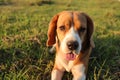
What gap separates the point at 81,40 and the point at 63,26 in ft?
1.04

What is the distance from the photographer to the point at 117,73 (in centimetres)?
514

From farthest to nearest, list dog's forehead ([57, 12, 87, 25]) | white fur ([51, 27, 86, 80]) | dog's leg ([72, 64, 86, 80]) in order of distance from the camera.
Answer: dog's leg ([72, 64, 86, 80]), dog's forehead ([57, 12, 87, 25]), white fur ([51, 27, 86, 80])

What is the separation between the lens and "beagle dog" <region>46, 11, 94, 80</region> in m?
4.58

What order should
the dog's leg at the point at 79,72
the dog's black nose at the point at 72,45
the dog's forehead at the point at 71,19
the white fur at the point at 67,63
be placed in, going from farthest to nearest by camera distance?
the dog's leg at the point at 79,72, the dog's forehead at the point at 71,19, the white fur at the point at 67,63, the dog's black nose at the point at 72,45

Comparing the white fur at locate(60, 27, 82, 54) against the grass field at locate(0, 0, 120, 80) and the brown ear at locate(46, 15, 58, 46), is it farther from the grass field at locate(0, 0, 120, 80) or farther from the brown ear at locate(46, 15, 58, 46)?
the grass field at locate(0, 0, 120, 80)

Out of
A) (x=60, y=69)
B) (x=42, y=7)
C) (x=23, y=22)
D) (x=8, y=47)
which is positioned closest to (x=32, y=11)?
(x=42, y=7)

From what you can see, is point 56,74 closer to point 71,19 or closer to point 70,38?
point 70,38

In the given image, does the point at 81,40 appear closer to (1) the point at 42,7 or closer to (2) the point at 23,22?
(2) the point at 23,22

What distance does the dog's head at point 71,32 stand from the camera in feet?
14.7

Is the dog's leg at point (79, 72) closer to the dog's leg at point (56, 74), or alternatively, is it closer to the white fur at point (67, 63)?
the white fur at point (67, 63)

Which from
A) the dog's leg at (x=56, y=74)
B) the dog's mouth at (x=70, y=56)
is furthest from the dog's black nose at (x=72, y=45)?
the dog's leg at (x=56, y=74)

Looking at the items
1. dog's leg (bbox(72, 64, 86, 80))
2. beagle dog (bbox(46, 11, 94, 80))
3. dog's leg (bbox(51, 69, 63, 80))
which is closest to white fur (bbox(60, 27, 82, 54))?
beagle dog (bbox(46, 11, 94, 80))

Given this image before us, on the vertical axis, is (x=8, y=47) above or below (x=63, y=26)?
below

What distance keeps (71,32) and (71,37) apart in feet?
0.43
